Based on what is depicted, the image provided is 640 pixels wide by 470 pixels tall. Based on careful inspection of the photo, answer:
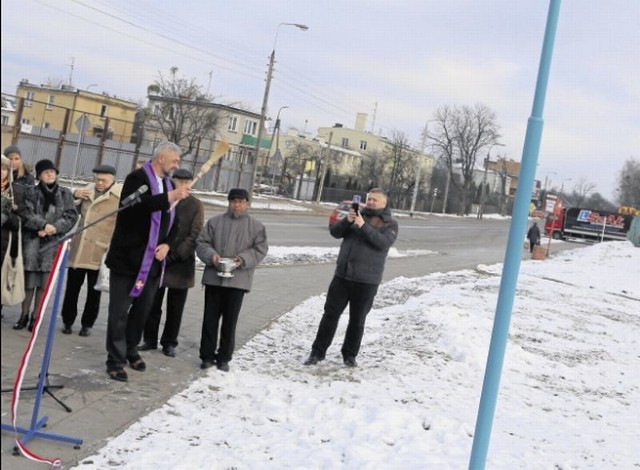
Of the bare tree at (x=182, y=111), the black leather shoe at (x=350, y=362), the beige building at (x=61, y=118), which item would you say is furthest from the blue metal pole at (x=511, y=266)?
the bare tree at (x=182, y=111)

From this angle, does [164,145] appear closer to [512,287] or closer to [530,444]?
[512,287]

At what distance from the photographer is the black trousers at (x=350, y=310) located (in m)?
7.20

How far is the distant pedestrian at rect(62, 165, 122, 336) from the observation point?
23.3 feet

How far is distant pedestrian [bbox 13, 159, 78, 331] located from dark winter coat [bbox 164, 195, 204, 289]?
1019 mm

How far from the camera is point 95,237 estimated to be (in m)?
7.11

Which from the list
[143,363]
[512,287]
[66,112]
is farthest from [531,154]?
[66,112]

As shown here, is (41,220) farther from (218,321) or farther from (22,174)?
(218,321)

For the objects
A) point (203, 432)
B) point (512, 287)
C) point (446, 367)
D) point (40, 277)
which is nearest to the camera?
point (512, 287)

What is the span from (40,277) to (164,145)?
2.09 metres

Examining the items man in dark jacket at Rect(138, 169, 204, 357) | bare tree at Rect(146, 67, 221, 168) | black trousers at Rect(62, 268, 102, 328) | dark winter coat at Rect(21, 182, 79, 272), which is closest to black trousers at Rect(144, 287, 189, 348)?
man in dark jacket at Rect(138, 169, 204, 357)

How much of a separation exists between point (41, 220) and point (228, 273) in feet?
6.08

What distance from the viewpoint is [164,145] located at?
595cm

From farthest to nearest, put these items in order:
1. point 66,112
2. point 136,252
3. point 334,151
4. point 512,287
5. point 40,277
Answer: point 334,151 → point 66,112 → point 40,277 → point 136,252 → point 512,287

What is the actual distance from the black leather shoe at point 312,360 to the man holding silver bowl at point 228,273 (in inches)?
36.4
